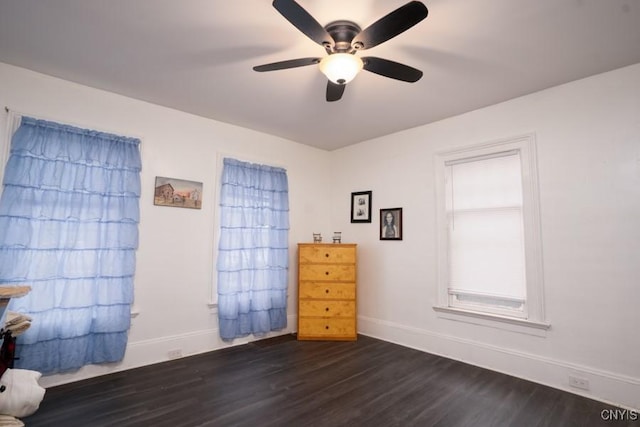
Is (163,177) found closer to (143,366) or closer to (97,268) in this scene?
(97,268)

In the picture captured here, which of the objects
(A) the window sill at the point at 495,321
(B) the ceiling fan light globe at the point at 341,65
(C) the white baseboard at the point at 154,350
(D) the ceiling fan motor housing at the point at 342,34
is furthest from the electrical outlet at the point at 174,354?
(D) the ceiling fan motor housing at the point at 342,34

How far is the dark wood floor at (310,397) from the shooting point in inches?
88.6

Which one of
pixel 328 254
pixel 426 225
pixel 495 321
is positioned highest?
pixel 426 225

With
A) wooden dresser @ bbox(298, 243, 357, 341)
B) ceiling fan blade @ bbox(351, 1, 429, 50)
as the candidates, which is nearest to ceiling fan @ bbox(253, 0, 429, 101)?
ceiling fan blade @ bbox(351, 1, 429, 50)

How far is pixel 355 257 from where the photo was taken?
4.12 metres

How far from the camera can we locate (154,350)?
325 cm

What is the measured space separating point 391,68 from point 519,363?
2860 mm

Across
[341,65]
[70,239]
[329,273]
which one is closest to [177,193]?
[70,239]

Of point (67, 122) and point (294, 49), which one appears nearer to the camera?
point (294, 49)

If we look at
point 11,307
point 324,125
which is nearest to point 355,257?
point 324,125

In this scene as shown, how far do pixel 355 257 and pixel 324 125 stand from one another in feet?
5.60

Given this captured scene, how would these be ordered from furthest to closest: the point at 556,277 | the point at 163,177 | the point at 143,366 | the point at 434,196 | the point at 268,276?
the point at 268,276 < the point at 434,196 < the point at 163,177 < the point at 143,366 < the point at 556,277

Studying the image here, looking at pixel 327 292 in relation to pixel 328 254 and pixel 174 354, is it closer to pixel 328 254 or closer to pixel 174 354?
pixel 328 254

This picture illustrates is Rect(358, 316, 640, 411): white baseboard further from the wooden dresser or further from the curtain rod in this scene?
the curtain rod
